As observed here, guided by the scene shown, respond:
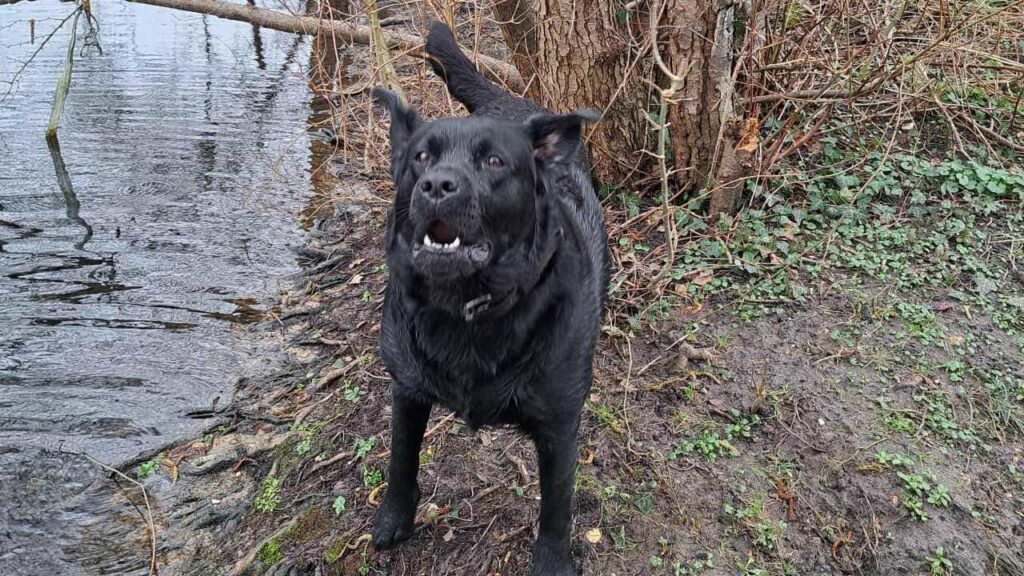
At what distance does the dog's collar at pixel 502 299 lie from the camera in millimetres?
2172

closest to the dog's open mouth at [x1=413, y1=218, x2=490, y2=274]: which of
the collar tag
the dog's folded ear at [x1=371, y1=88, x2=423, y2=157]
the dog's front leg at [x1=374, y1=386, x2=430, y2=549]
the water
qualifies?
the collar tag

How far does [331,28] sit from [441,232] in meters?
4.09

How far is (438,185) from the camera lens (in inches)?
80.3

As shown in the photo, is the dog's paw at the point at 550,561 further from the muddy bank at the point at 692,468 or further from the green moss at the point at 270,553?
the green moss at the point at 270,553

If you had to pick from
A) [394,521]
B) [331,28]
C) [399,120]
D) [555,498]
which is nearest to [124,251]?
[331,28]

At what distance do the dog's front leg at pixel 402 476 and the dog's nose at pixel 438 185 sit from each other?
0.87 metres

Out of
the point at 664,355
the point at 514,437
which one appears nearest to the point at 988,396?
the point at 664,355

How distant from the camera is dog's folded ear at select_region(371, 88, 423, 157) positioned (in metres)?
2.42

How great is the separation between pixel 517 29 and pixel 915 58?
2.57 m

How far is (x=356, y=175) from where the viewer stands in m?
7.18

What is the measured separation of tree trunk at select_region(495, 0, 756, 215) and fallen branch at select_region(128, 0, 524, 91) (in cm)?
72

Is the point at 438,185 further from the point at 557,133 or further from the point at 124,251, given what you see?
the point at 124,251

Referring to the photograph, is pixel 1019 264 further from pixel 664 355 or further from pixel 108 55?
Answer: pixel 108 55

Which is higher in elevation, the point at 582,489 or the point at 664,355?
the point at 664,355
